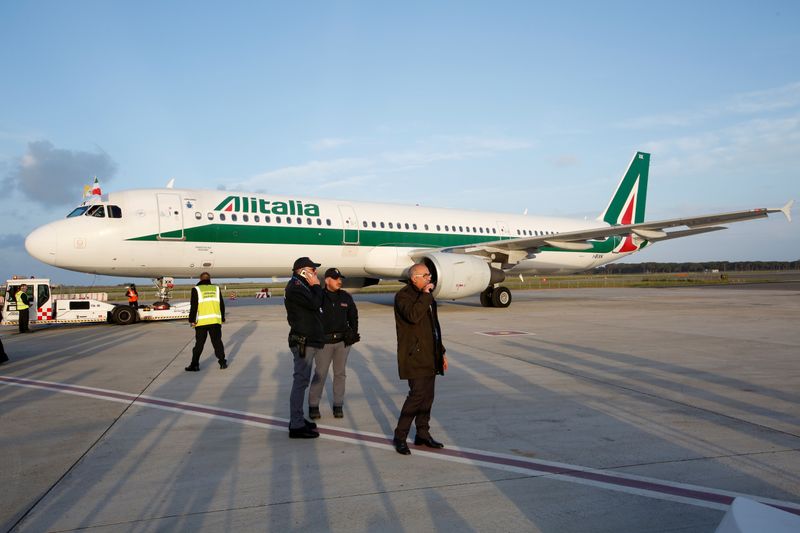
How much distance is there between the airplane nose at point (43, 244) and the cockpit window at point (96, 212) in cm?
98

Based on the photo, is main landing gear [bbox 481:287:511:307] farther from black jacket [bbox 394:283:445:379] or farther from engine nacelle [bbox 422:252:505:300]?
black jacket [bbox 394:283:445:379]

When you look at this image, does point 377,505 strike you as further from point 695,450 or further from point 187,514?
point 695,450

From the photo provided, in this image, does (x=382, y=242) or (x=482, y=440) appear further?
(x=382, y=242)

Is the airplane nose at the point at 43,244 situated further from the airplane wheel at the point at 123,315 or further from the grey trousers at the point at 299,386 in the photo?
the grey trousers at the point at 299,386

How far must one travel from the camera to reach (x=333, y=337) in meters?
5.92

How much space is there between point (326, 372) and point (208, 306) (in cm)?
419

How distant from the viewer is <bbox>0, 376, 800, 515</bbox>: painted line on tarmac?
12.4 ft

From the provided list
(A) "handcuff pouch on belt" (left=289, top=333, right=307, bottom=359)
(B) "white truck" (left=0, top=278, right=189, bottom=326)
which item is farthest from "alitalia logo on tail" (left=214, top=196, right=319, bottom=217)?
(A) "handcuff pouch on belt" (left=289, top=333, right=307, bottom=359)

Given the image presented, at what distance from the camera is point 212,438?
17.5 feet

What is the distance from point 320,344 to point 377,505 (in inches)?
89.0

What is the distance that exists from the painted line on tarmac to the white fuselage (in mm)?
9768

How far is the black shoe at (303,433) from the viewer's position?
5.31 m

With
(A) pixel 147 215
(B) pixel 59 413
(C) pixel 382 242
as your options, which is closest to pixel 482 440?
(B) pixel 59 413

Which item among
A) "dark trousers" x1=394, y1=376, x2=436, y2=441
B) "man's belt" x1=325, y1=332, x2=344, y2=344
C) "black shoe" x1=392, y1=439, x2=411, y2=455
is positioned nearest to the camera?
"black shoe" x1=392, y1=439, x2=411, y2=455
